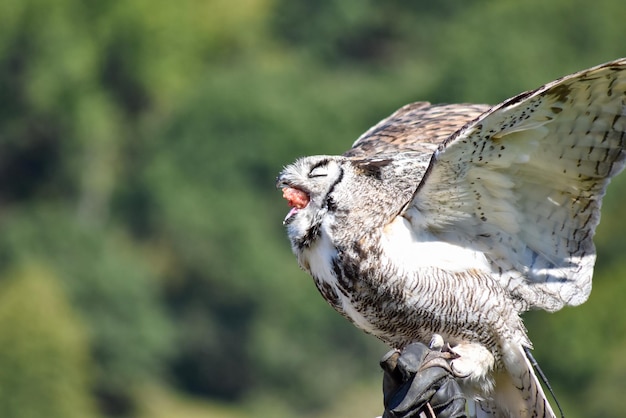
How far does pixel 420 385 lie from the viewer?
22.5 feet

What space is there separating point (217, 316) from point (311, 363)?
15.6 ft

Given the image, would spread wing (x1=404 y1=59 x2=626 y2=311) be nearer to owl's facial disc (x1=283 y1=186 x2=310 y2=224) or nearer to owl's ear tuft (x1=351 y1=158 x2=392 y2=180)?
owl's ear tuft (x1=351 y1=158 x2=392 y2=180)

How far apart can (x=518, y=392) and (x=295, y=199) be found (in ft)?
4.80

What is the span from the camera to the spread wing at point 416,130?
7805 millimetres

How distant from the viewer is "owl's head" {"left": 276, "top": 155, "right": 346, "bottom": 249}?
7016mm

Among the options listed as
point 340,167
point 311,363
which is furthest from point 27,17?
point 340,167

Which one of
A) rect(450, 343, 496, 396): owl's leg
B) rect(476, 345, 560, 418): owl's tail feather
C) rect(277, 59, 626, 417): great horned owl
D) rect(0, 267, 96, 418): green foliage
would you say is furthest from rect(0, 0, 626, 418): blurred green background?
rect(277, 59, 626, 417): great horned owl

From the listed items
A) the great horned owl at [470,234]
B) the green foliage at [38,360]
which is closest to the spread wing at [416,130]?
the great horned owl at [470,234]

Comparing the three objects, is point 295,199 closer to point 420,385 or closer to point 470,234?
point 470,234

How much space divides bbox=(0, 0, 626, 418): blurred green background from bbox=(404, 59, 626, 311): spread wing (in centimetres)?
2946

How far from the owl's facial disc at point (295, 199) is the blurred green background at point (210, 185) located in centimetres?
2984

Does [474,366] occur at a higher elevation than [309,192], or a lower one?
lower

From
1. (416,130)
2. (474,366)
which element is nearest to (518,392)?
(474,366)

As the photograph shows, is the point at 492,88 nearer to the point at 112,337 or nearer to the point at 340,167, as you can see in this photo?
the point at 112,337
